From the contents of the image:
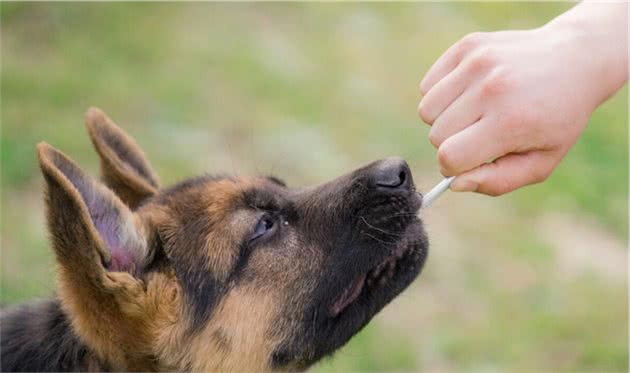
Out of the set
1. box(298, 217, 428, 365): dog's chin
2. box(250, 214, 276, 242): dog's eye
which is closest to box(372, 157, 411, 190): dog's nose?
box(298, 217, 428, 365): dog's chin

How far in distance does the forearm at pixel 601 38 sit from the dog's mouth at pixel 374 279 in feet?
3.90

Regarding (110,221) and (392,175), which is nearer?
(110,221)

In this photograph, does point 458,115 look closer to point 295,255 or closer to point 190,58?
point 295,255

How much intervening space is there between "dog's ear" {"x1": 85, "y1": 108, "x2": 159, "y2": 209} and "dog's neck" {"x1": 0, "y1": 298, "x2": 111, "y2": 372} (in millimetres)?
810

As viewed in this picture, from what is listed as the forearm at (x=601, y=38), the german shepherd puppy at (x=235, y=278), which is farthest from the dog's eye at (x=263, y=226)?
the forearm at (x=601, y=38)

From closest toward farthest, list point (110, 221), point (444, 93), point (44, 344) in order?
point (444, 93)
point (110, 221)
point (44, 344)

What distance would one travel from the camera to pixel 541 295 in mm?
7789

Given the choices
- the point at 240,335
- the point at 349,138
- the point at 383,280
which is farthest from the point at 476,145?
the point at 349,138

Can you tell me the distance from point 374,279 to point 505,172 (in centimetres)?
93

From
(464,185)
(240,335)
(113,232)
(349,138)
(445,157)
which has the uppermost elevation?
(113,232)

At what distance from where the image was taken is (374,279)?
14.4ft

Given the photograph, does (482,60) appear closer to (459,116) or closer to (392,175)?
(459,116)

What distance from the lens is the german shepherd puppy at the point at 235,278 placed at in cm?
405

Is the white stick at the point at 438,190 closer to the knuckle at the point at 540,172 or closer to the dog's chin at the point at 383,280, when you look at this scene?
the dog's chin at the point at 383,280
